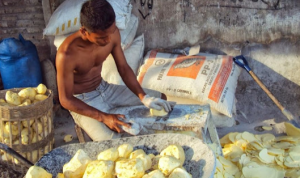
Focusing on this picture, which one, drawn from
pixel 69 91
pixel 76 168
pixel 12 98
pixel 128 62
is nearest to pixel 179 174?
pixel 76 168

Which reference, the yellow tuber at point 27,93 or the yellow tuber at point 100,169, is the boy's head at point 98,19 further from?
the yellow tuber at point 100,169

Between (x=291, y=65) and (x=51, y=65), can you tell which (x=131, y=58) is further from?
(x=291, y=65)

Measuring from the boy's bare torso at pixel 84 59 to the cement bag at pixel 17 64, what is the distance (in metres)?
1.16

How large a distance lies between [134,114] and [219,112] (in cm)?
107

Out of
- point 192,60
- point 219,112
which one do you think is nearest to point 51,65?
point 192,60

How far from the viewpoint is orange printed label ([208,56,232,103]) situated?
3.36 meters

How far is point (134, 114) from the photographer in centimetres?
271

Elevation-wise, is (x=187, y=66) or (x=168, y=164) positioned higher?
(x=168, y=164)

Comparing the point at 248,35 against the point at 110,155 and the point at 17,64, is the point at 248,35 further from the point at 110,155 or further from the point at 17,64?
the point at 110,155

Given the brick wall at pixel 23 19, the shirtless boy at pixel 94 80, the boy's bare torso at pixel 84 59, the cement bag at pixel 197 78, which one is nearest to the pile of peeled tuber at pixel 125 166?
the shirtless boy at pixel 94 80

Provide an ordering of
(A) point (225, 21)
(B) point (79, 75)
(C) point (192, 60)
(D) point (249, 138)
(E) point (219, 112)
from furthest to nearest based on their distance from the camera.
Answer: (A) point (225, 21) < (C) point (192, 60) < (E) point (219, 112) < (D) point (249, 138) < (B) point (79, 75)

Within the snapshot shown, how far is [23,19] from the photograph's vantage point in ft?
14.2

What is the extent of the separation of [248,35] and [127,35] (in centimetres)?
130

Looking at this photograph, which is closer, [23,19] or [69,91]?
[69,91]
